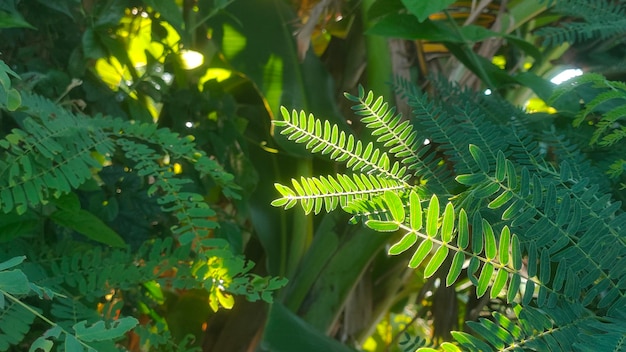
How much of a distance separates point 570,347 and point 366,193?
14cm

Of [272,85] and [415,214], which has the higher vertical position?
[272,85]

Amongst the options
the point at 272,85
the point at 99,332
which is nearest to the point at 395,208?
the point at 99,332

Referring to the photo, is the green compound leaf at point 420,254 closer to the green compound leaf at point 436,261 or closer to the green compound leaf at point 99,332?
the green compound leaf at point 436,261

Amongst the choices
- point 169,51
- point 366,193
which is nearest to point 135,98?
point 169,51

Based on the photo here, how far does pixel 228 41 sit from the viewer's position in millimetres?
877

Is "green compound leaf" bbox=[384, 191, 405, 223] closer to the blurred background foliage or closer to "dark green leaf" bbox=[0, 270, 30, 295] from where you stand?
"dark green leaf" bbox=[0, 270, 30, 295]

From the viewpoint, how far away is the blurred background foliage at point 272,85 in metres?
0.72

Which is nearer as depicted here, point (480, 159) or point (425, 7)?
point (480, 159)

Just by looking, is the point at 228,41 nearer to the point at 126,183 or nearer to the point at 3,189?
the point at 126,183

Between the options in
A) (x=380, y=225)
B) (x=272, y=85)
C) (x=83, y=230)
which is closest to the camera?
(x=380, y=225)

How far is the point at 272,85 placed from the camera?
2.84ft

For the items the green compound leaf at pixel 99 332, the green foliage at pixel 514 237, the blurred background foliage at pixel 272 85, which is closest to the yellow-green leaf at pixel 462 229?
the green foliage at pixel 514 237

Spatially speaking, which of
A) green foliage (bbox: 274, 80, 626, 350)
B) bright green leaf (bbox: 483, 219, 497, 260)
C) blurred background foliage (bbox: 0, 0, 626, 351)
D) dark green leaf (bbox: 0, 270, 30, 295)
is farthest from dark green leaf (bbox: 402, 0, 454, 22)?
dark green leaf (bbox: 0, 270, 30, 295)

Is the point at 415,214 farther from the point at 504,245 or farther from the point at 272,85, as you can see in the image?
the point at 272,85
